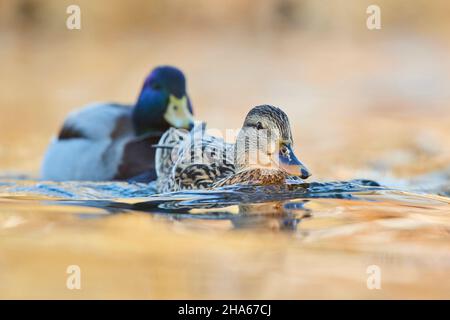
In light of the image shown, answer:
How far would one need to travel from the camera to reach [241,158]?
228 inches

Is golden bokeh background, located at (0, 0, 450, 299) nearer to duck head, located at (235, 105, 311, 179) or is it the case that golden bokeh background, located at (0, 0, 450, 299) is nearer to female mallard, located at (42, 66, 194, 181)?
duck head, located at (235, 105, 311, 179)

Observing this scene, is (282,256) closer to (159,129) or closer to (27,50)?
(159,129)

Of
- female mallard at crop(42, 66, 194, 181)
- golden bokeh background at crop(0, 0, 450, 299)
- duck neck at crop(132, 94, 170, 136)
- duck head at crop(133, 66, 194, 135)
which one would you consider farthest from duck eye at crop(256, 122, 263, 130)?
duck neck at crop(132, 94, 170, 136)

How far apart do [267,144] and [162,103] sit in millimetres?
2877

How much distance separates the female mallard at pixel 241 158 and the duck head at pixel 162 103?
1641mm

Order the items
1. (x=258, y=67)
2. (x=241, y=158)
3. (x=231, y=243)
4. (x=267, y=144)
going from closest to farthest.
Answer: (x=231, y=243), (x=267, y=144), (x=241, y=158), (x=258, y=67)

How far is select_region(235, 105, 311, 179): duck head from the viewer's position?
5.40 meters

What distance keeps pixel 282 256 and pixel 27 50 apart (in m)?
7.64

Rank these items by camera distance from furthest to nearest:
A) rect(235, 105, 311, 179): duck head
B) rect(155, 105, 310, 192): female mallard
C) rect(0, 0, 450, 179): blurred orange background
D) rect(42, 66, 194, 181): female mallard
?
1. rect(0, 0, 450, 179): blurred orange background
2. rect(42, 66, 194, 181): female mallard
3. rect(155, 105, 310, 192): female mallard
4. rect(235, 105, 311, 179): duck head

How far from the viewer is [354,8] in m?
10.9

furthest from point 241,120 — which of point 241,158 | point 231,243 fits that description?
point 231,243

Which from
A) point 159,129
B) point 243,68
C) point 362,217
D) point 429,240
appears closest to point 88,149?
point 159,129

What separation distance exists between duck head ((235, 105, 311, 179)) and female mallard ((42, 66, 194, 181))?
2065 millimetres

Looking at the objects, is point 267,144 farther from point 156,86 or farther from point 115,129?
point 115,129
